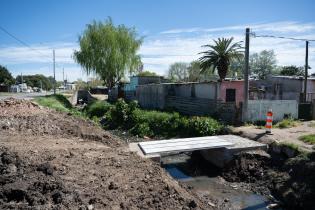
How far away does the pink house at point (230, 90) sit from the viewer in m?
18.0

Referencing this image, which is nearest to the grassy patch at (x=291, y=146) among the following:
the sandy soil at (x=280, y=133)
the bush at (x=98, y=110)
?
the sandy soil at (x=280, y=133)

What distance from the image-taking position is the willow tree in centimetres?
3300

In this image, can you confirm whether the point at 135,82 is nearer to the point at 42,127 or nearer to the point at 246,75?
the point at 246,75

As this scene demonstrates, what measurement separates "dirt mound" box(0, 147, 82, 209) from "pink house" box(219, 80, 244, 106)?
13.3m

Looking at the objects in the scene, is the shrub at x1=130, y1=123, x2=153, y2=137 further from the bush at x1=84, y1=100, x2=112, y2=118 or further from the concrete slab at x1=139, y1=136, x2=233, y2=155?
the bush at x1=84, y1=100, x2=112, y2=118

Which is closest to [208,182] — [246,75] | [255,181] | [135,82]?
[255,181]

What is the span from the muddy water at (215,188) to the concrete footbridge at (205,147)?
2.68 feet

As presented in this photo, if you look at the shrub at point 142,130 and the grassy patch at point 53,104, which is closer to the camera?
the shrub at point 142,130

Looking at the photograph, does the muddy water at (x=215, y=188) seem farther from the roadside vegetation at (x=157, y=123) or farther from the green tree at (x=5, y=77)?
the green tree at (x=5, y=77)

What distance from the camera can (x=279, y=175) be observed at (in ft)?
27.9

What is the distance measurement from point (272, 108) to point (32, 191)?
12947 mm

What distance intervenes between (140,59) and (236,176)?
28671 mm

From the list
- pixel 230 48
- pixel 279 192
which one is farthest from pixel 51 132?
pixel 230 48

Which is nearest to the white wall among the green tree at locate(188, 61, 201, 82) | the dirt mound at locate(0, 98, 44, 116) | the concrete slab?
the concrete slab
